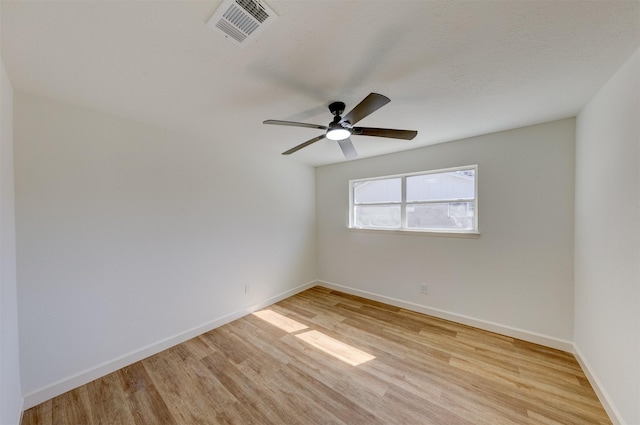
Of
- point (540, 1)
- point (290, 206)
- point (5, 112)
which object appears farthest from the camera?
Result: point (290, 206)

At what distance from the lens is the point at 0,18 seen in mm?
1016

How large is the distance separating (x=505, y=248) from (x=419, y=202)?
42.2 inches

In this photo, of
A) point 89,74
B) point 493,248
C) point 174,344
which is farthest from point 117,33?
point 493,248

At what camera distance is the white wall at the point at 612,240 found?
1.30 m

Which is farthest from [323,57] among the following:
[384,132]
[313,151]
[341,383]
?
[341,383]

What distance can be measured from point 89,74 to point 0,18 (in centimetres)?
43

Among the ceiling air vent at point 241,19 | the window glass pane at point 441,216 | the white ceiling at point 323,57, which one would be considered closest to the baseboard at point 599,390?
the window glass pane at point 441,216

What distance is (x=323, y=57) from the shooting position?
1.31 metres

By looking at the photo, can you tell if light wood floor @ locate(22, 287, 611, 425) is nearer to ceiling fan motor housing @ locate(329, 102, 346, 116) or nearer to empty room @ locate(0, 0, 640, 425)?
empty room @ locate(0, 0, 640, 425)

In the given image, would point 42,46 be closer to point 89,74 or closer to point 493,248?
point 89,74

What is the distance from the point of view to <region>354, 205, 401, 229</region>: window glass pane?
338 centimetres

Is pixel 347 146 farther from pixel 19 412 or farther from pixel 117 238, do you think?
pixel 19 412

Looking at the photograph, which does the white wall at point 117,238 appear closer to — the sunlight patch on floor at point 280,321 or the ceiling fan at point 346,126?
the sunlight patch on floor at point 280,321

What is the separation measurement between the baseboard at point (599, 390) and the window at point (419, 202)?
54.1 inches
